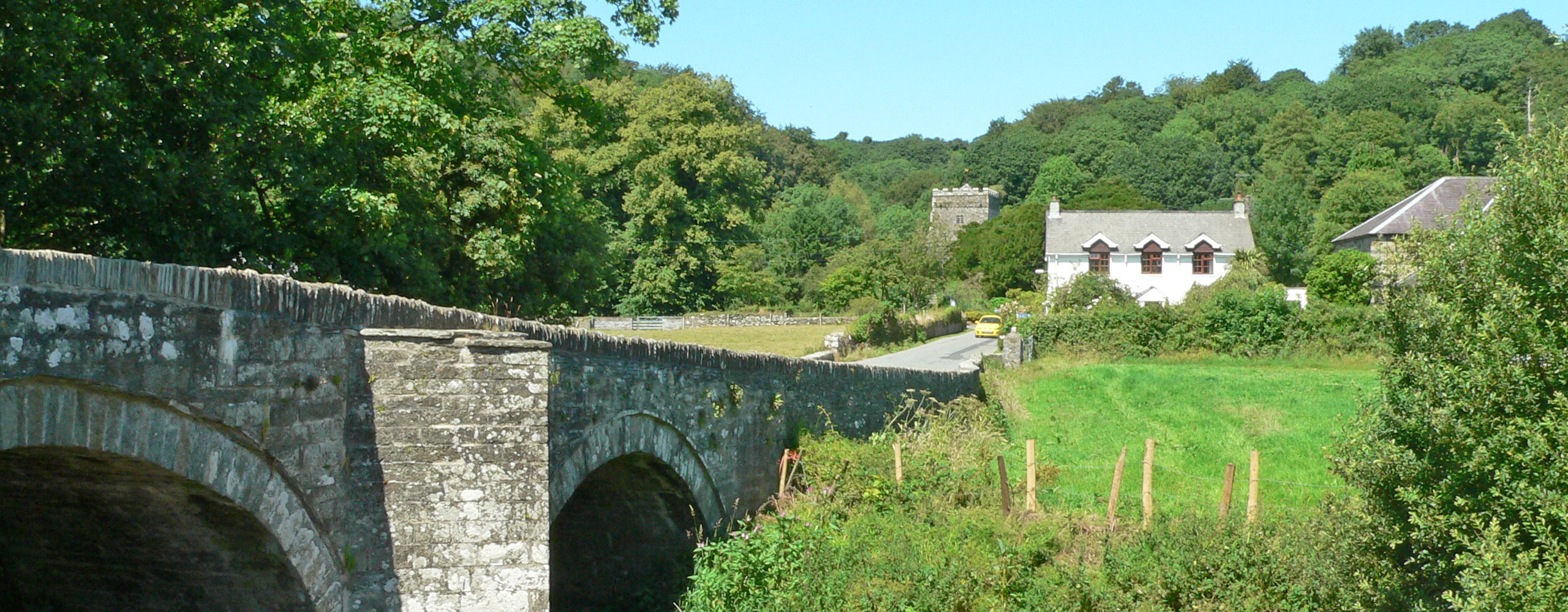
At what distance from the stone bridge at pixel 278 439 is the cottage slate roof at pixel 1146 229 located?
47037mm

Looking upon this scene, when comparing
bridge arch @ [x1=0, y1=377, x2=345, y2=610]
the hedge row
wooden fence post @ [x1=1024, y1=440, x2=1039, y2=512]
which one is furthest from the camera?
the hedge row

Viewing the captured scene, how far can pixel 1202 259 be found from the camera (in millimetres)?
52625

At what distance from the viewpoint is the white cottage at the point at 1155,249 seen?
5247 cm

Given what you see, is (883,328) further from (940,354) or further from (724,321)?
(724,321)

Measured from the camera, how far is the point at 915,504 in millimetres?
13148

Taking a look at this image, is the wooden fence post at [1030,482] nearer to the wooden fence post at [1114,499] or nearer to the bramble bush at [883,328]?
the wooden fence post at [1114,499]

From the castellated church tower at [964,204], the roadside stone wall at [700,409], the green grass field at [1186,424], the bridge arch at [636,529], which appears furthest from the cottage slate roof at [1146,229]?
the bridge arch at [636,529]

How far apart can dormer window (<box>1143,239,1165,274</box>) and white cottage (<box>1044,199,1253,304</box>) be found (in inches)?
1.1

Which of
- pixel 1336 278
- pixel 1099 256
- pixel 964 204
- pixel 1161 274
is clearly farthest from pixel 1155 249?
pixel 964 204

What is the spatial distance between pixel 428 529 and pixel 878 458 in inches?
300

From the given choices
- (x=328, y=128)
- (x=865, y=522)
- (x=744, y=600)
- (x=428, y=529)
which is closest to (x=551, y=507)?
(x=428, y=529)

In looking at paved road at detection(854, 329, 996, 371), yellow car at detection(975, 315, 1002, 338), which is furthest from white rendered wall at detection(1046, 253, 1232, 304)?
paved road at detection(854, 329, 996, 371)

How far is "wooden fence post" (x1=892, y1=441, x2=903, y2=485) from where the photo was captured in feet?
45.0

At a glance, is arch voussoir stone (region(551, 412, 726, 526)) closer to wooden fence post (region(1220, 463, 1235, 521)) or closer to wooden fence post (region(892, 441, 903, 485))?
wooden fence post (region(892, 441, 903, 485))
